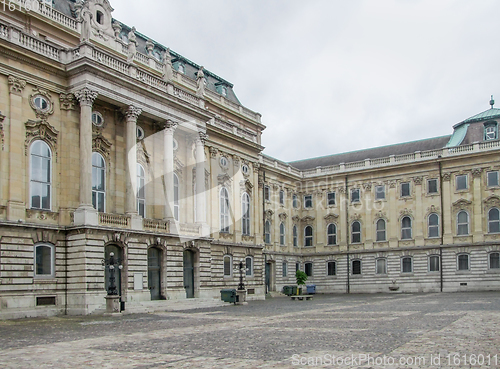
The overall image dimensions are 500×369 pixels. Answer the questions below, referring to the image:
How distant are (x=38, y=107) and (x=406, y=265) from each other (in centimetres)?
3999

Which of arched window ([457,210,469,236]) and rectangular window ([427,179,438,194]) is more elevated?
rectangular window ([427,179,438,194])

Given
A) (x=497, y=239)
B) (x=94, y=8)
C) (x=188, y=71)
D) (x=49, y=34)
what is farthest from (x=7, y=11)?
(x=497, y=239)

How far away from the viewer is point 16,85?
28719 mm

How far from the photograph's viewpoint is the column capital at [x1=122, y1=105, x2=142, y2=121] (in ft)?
110

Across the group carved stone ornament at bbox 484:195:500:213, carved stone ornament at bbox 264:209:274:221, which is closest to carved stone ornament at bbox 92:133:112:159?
carved stone ornament at bbox 264:209:274:221

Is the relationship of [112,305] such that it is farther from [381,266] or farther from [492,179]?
[492,179]

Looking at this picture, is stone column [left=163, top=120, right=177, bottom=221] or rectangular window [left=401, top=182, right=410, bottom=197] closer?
stone column [left=163, top=120, right=177, bottom=221]

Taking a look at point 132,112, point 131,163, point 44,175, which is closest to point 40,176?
point 44,175

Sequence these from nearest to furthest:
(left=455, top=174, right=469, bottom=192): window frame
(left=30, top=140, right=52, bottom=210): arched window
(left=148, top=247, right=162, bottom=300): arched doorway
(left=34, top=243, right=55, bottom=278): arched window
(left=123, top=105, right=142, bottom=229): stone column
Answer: (left=34, top=243, right=55, bottom=278): arched window, (left=30, top=140, right=52, bottom=210): arched window, (left=123, top=105, right=142, bottom=229): stone column, (left=148, top=247, right=162, bottom=300): arched doorway, (left=455, top=174, right=469, bottom=192): window frame

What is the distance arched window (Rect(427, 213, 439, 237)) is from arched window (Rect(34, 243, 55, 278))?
38.7 m

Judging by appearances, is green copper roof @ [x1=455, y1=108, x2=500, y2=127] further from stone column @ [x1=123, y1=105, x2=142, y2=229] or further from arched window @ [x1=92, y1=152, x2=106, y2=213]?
arched window @ [x1=92, y1=152, x2=106, y2=213]

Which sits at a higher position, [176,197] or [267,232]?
[176,197]

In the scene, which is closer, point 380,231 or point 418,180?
point 418,180

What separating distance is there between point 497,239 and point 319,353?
4448 cm
